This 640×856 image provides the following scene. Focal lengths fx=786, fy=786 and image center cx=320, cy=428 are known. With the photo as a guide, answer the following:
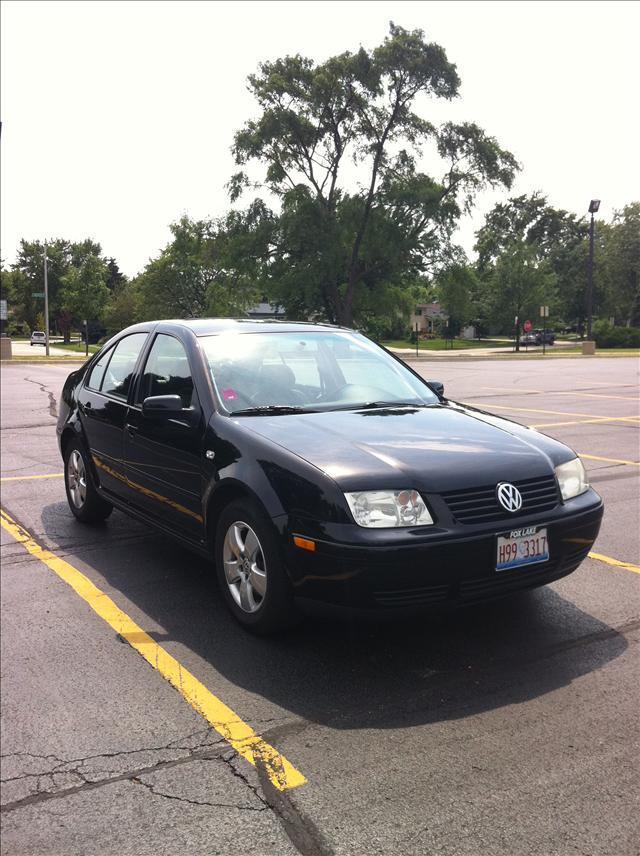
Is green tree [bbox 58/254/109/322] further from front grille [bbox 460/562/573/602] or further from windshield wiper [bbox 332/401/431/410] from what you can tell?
front grille [bbox 460/562/573/602]

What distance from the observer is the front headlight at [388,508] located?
339 centimetres

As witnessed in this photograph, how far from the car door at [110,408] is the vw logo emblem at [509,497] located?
277cm

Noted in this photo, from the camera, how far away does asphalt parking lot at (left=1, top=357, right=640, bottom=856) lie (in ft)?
8.14

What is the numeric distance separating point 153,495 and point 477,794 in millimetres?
2887

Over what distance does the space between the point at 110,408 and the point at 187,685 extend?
263cm

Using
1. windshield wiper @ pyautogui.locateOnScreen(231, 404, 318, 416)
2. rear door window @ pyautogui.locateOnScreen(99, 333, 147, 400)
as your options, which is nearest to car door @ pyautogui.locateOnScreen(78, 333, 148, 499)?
rear door window @ pyautogui.locateOnScreen(99, 333, 147, 400)

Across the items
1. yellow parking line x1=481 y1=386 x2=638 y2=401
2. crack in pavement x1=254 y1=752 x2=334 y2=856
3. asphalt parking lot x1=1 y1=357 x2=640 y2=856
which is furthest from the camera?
yellow parking line x1=481 y1=386 x2=638 y2=401

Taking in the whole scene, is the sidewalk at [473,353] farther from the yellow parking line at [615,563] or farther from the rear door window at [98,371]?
the yellow parking line at [615,563]

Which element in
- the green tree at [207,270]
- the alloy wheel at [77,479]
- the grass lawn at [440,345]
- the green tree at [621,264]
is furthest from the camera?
the grass lawn at [440,345]

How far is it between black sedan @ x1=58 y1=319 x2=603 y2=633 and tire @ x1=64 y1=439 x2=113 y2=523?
0.63 meters

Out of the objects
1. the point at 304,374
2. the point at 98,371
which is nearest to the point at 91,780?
the point at 304,374

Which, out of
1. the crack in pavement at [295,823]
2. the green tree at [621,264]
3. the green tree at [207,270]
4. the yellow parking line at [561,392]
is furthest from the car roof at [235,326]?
the green tree at [621,264]

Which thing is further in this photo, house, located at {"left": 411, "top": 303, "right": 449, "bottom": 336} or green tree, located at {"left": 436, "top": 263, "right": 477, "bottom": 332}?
house, located at {"left": 411, "top": 303, "right": 449, "bottom": 336}

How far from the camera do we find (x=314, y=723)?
122 inches
